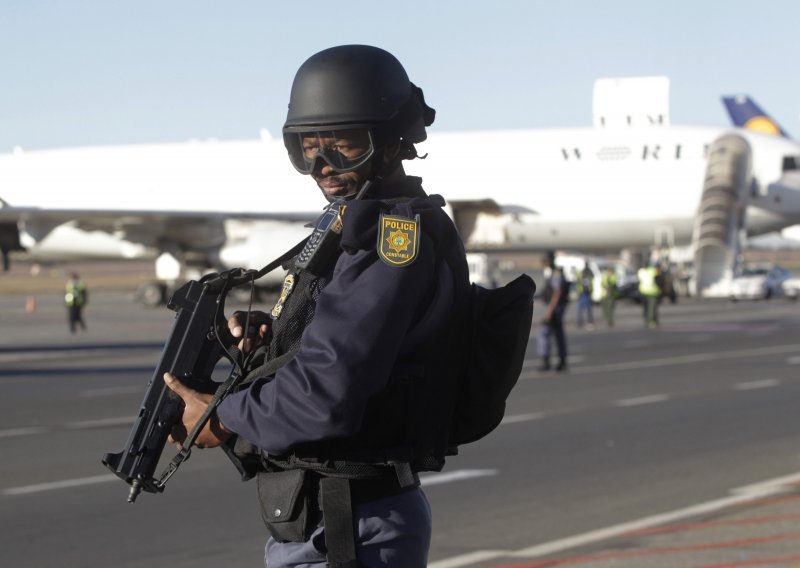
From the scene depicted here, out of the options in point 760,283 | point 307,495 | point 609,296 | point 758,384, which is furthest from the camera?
point 760,283

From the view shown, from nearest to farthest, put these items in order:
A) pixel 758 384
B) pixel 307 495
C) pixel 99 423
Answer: pixel 307 495 < pixel 99 423 < pixel 758 384

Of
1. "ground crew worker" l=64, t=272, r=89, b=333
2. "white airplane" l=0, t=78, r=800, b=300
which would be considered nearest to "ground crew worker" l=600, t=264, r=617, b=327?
"white airplane" l=0, t=78, r=800, b=300

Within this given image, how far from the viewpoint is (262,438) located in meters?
3.12

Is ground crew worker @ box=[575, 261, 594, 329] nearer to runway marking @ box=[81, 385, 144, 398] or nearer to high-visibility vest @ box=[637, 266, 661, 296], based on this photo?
high-visibility vest @ box=[637, 266, 661, 296]

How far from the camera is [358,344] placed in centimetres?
299

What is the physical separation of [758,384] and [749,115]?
192 feet

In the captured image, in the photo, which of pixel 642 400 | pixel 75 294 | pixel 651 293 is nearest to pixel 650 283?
pixel 651 293

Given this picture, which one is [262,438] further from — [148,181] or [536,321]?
[148,181]

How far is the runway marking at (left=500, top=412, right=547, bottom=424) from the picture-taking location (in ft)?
45.8

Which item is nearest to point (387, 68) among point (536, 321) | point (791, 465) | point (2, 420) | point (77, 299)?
point (791, 465)

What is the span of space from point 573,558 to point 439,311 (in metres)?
4.50

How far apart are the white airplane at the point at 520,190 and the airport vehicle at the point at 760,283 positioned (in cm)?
586

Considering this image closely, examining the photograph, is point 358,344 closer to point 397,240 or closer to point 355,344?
point 355,344

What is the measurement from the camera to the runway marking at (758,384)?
1734 cm
